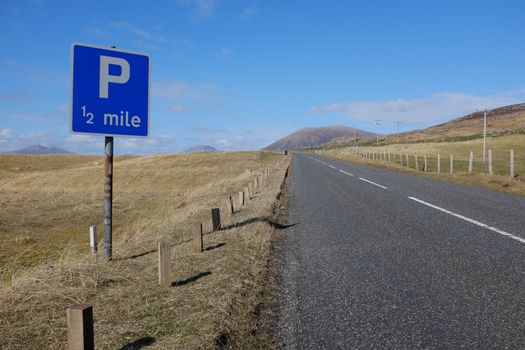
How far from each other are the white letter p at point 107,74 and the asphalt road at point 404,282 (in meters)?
3.19

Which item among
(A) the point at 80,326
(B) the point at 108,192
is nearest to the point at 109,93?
(B) the point at 108,192

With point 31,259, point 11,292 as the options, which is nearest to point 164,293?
point 11,292

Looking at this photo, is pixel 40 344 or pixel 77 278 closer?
pixel 40 344

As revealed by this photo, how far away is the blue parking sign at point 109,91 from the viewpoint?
5.21m

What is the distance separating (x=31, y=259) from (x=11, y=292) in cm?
660

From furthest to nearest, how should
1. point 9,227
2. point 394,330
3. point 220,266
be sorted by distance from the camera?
point 9,227, point 220,266, point 394,330

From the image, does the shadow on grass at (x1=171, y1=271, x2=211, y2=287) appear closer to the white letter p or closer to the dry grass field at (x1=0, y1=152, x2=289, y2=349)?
the dry grass field at (x1=0, y1=152, x2=289, y2=349)

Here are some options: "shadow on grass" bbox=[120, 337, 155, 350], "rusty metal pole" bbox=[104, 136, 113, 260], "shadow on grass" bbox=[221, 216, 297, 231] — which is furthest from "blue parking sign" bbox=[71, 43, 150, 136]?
"shadow on grass" bbox=[221, 216, 297, 231]

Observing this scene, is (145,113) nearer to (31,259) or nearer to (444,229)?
(444,229)

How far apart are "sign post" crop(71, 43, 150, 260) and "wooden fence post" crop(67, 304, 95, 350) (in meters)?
2.93

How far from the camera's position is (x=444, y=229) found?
8.17 m

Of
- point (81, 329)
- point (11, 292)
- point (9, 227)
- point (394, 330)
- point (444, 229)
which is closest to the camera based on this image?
point (81, 329)

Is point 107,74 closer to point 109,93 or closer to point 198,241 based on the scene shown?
point 109,93

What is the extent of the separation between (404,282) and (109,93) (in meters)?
4.21
